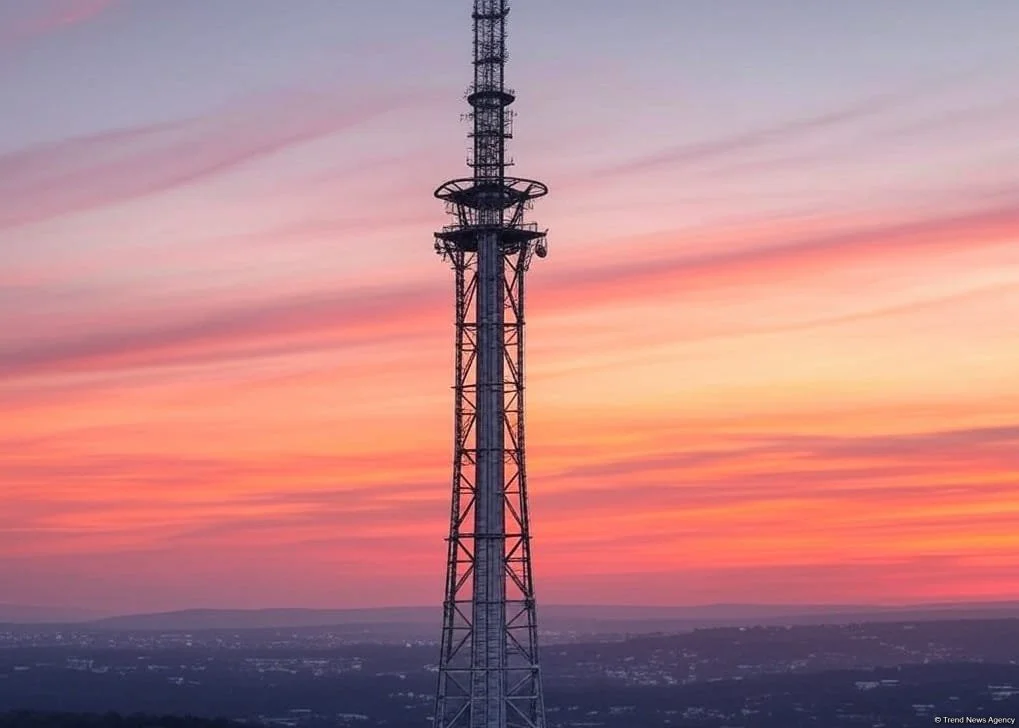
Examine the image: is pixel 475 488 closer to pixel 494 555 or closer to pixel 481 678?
pixel 494 555

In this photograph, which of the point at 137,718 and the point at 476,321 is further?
the point at 137,718

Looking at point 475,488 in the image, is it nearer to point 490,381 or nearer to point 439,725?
point 490,381

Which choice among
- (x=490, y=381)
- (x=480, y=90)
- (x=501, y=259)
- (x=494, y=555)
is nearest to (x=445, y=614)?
(x=494, y=555)

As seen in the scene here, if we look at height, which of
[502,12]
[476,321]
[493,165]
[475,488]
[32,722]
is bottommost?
[32,722]

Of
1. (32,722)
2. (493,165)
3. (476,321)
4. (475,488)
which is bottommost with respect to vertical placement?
(32,722)

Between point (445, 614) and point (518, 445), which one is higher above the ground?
point (518, 445)

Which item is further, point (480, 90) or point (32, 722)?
point (32, 722)

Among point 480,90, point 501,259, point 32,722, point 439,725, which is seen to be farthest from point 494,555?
point 32,722

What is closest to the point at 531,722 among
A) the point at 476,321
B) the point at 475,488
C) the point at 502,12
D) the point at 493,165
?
the point at 475,488

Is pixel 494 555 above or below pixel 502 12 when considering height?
below
